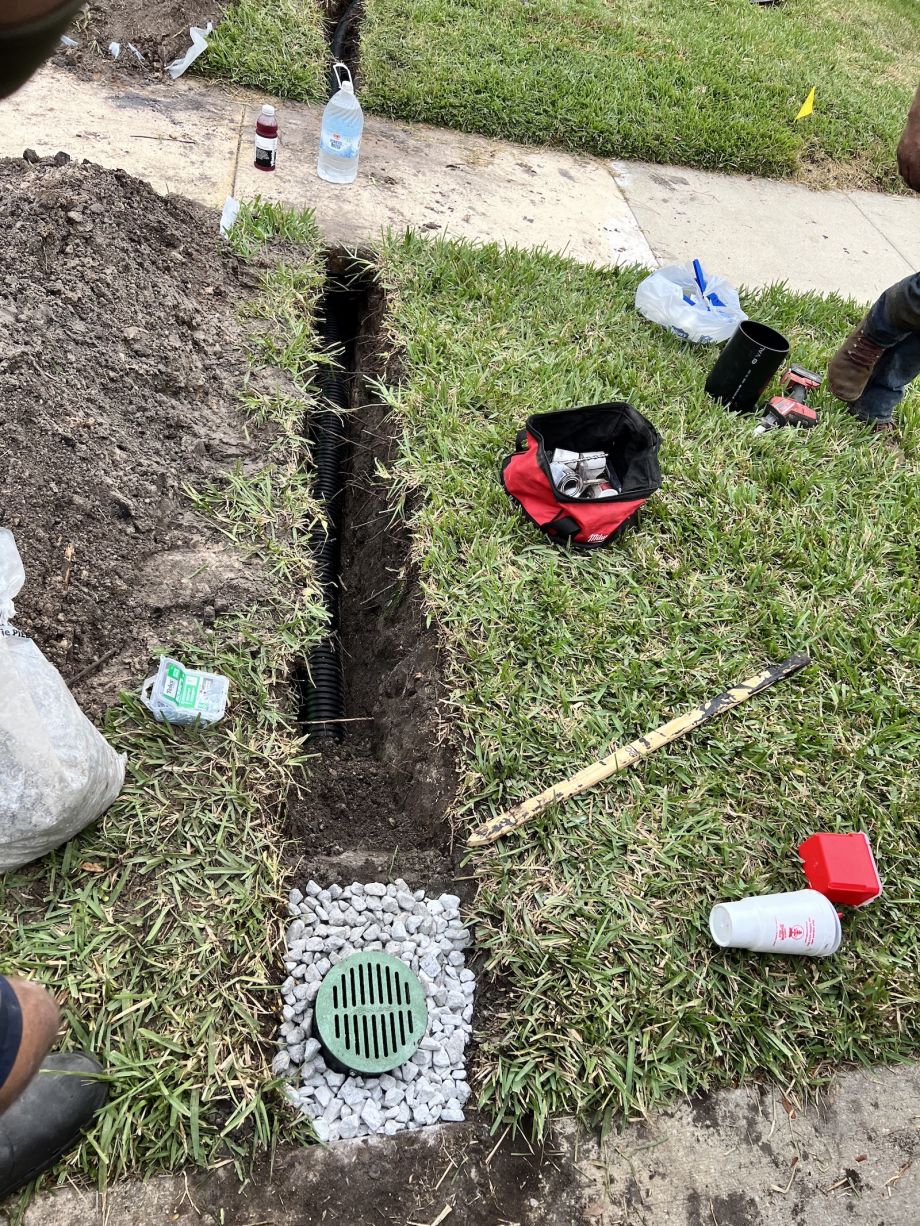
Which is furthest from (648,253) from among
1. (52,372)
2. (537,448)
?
(52,372)

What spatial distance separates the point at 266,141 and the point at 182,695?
3001 millimetres

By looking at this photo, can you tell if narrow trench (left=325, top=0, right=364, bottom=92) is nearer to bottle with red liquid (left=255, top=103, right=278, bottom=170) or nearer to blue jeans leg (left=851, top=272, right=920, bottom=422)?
bottle with red liquid (left=255, top=103, right=278, bottom=170)

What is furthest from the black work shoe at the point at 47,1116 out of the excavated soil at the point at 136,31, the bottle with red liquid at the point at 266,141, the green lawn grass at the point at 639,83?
the green lawn grass at the point at 639,83

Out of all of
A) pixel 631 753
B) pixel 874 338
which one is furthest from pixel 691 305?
pixel 631 753

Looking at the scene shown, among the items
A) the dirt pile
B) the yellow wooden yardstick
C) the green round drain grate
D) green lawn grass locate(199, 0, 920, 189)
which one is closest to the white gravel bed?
the green round drain grate

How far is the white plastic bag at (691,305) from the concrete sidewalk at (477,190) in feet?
1.51

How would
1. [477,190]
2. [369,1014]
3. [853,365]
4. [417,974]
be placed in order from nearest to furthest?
1. [369,1014]
2. [417,974]
3. [853,365]
4. [477,190]

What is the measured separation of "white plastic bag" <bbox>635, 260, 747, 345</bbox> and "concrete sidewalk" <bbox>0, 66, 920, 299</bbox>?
46cm

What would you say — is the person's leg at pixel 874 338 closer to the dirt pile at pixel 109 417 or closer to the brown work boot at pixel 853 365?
the brown work boot at pixel 853 365

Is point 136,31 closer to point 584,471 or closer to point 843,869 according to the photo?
point 584,471

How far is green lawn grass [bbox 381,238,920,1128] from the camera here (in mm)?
2047

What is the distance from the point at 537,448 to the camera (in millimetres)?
2900

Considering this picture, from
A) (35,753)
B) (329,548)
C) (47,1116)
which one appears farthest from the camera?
(329,548)

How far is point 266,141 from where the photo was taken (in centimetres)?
395
